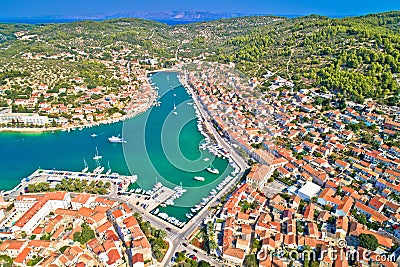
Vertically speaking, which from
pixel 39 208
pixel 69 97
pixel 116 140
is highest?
pixel 69 97

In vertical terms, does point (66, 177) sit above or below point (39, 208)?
above

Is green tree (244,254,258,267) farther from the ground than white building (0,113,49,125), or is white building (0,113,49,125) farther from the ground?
white building (0,113,49,125)

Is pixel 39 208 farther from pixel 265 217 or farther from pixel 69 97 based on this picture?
pixel 69 97

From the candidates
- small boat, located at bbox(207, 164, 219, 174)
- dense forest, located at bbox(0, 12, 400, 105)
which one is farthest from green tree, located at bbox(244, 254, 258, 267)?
dense forest, located at bbox(0, 12, 400, 105)

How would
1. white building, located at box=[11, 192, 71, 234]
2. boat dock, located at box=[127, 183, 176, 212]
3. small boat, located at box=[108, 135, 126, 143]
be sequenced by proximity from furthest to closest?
small boat, located at box=[108, 135, 126, 143] < boat dock, located at box=[127, 183, 176, 212] < white building, located at box=[11, 192, 71, 234]

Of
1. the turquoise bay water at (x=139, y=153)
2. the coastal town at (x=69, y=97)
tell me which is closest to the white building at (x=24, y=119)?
the coastal town at (x=69, y=97)

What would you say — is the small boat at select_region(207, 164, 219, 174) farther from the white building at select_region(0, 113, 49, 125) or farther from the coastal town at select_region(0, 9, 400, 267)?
the white building at select_region(0, 113, 49, 125)

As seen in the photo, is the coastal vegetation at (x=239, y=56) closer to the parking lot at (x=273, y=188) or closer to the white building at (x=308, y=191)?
the white building at (x=308, y=191)

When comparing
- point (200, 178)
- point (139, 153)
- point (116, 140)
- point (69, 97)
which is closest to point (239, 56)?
point (69, 97)
